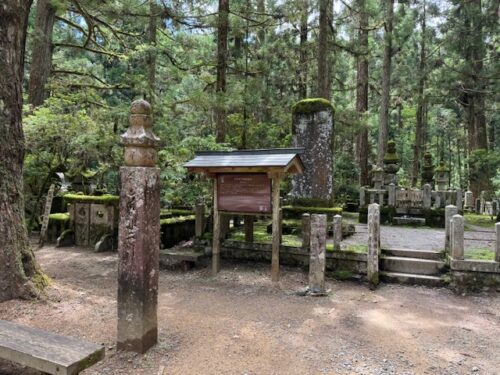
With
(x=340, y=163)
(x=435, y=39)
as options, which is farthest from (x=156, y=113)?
(x=435, y=39)

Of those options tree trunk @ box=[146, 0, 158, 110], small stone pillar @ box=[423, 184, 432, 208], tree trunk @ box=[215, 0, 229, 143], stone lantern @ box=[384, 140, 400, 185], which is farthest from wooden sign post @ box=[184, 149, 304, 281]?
stone lantern @ box=[384, 140, 400, 185]

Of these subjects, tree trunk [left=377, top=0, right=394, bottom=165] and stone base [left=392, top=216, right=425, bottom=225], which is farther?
tree trunk [left=377, top=0, right=394, bottom=165]

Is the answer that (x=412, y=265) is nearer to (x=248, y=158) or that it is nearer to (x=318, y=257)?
(x=318, y=257)

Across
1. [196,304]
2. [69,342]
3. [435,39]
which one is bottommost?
[196,304]

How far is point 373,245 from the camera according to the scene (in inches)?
241

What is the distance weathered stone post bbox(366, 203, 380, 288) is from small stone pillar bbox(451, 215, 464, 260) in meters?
1.20

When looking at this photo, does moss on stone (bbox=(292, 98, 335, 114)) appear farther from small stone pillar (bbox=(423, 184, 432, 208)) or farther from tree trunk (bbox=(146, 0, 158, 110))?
small stone pillar (bbox=(423, 184, 432, 208))

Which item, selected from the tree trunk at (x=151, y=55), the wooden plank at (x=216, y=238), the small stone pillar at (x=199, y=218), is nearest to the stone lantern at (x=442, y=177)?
the small stone pillar at (x=199, y=218)

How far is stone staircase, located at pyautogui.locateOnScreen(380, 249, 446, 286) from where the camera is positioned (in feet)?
20.3

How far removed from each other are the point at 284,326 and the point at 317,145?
233 inches

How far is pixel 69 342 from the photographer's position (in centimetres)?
278

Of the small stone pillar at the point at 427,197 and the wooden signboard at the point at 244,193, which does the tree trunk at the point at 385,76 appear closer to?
the small stone pillar at the point at 427,197

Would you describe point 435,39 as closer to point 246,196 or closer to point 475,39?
point 475,39

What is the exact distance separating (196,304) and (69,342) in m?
2.62
